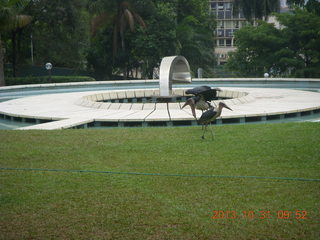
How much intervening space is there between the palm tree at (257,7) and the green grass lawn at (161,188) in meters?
38.9

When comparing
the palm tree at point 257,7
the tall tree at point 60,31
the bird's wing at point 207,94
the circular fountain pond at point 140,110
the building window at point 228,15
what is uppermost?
the building window at point 228,15

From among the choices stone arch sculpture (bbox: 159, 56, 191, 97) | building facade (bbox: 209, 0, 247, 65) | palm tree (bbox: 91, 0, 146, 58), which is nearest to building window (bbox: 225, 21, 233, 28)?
building facade (bbox: 209, 0, 247, 65)

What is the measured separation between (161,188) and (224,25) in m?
75.0

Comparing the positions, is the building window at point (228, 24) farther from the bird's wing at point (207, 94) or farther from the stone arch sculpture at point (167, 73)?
the bird's wing at point (207, 94)

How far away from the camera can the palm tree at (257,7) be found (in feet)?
151

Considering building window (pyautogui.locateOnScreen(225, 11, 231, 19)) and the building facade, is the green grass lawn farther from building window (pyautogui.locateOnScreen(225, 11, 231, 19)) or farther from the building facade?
building window (pyautogui.locateOnScreen(225, 11, 231, 19))

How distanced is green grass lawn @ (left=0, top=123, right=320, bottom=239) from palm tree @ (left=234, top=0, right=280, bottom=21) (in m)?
38.9

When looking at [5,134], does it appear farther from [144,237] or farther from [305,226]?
[305,226]

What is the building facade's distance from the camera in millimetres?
76938

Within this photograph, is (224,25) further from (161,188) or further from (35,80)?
(161,188)

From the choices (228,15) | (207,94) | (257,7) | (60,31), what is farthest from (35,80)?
(228,15)

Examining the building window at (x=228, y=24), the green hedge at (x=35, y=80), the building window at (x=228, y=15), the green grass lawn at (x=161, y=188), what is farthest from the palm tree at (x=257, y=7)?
the green grass lawn at (x=161, y=188)

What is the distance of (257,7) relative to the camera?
46531 mm

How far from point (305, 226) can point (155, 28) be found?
3130 cm
